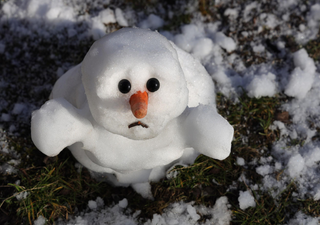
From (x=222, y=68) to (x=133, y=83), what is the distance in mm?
1160

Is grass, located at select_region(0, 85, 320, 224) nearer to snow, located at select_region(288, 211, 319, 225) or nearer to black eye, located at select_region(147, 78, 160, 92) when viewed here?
snow, located at select_region(288, 211, 319, 225)

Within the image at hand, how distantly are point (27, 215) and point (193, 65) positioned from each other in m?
1.15

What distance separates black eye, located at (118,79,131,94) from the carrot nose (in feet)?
0.11

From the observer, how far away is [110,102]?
1.05m

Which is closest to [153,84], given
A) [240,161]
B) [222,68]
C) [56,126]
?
[56,126]

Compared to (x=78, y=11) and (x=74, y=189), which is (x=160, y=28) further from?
(x=74, y=189)

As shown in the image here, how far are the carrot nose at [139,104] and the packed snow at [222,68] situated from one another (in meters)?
0.59

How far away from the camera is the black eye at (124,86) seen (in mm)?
1021

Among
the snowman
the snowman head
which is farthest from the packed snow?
the snowman head

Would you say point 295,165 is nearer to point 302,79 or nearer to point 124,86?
point 302,79

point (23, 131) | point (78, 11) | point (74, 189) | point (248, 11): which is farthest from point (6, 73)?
point (248, 11)

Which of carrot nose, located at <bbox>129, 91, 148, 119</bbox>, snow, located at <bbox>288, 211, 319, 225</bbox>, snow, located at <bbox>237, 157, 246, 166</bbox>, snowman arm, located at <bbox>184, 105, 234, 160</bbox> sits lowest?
snow, located at <bbox>288, 211, 319, 225</bbox>

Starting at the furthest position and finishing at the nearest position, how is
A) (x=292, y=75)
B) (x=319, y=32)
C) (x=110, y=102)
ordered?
(x=319, y=32), (x=292, y=75), (x=110, y=102)

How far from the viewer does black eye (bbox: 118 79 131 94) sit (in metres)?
1.02
